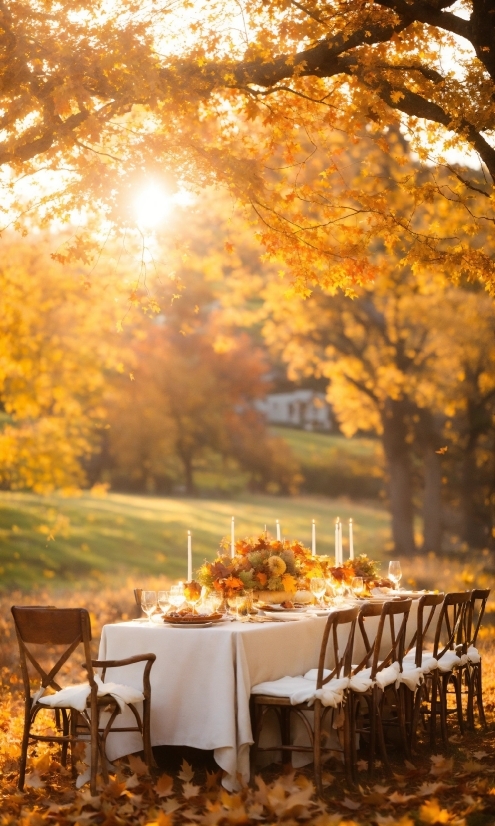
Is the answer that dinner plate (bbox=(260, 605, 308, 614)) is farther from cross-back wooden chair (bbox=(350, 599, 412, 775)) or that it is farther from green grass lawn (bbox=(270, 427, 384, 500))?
green grass lawn (bbox=(270, 427, 384, 500))

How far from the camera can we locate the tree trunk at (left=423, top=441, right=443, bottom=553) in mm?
23344

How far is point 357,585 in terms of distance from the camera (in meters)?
9.03

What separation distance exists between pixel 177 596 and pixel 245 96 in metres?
4.27

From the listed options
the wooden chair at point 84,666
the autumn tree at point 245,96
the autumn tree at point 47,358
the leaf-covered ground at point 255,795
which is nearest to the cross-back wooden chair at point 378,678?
the leaf-covered ground at point 255,795

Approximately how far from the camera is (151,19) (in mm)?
7902

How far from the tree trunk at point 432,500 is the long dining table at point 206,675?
16.5 m

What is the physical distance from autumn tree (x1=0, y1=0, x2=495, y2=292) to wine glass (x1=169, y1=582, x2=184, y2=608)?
2.99 metres

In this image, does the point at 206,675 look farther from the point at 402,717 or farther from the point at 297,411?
the point at 297,411

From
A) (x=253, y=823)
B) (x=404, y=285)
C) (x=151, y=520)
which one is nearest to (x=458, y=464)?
(x=404, y=285)

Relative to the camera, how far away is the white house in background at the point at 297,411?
211 ft

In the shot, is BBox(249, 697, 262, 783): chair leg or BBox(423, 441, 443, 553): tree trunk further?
BBox(423, 441, 443, 553): tree trunk

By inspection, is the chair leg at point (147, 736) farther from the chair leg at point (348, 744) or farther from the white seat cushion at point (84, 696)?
the chair leg at point (348, 744)

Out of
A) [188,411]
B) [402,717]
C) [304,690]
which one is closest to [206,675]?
[304,690]

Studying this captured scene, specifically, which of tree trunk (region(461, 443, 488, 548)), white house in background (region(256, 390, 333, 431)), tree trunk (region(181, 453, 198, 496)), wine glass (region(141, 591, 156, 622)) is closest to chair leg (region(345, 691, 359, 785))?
wine glass (region(141, 591, 156, 622))
